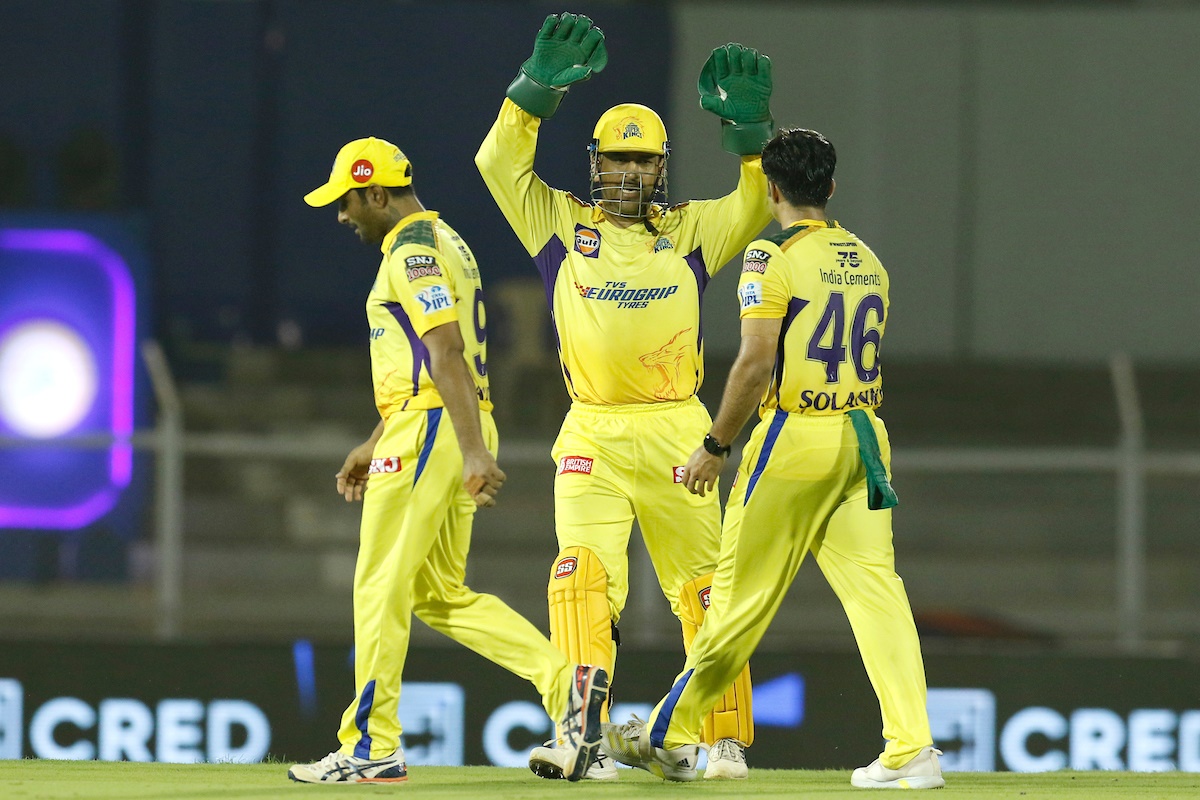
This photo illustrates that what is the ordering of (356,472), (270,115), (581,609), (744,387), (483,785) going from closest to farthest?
(744,387) < (483,785) < (581,609) < (356,472) < (270,115)

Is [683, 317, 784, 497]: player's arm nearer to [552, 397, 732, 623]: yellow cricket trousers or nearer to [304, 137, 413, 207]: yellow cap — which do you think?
[552, 397, 732, 623]: yellow cricket trousers

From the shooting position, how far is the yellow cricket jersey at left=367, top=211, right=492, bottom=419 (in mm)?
4930

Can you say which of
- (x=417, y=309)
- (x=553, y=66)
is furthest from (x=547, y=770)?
(x=553, y=66)

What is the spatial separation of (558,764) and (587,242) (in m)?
1.62

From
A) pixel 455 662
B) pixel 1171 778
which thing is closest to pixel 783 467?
pixel 1171 778

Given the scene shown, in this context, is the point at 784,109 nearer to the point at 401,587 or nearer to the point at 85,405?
the point at 85,405

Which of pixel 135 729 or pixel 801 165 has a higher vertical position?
pixel 801 165

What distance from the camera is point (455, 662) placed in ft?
25.3

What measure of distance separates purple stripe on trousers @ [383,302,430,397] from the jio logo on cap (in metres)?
0.39

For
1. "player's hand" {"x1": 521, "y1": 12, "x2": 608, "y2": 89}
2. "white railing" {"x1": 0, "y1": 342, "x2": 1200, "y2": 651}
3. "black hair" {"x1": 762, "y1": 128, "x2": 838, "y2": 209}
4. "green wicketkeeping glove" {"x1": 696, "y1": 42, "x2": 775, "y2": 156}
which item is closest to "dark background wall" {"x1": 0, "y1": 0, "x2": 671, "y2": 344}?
"white railing" {"x1": 0, "y1": 342, "x2": 1200, "y2": 651}

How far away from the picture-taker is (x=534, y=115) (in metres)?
5.53

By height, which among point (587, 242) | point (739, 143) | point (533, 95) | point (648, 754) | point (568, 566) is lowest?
point (648, 754)

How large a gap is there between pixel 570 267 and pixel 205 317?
8.11 meters

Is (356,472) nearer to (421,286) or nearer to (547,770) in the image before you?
(421,286)
